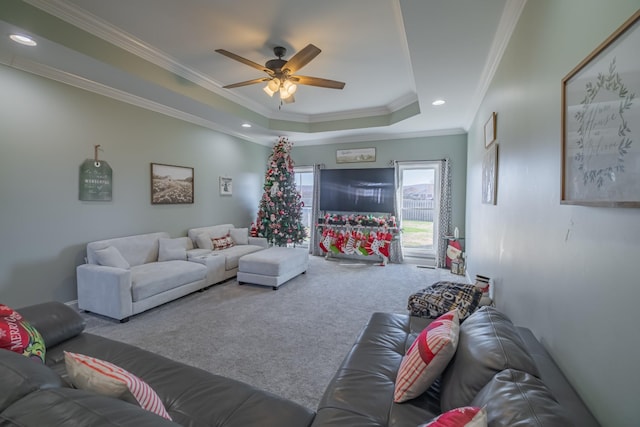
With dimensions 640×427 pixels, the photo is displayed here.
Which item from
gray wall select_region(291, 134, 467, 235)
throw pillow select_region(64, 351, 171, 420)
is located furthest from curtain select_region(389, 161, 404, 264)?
throw pillow select_region(64, 351, 171, 420)

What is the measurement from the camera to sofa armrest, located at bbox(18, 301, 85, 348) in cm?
163

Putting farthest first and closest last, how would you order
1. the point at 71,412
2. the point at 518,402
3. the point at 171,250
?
the point at 171,250 → the point at 518,402 → the point at 71,412

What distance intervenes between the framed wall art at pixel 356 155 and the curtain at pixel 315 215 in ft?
1.63

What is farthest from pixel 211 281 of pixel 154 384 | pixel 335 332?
pixel 154 384

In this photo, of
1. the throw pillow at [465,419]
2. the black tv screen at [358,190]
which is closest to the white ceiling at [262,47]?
the black tv screen at [358,190]

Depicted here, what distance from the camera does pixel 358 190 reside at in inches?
247

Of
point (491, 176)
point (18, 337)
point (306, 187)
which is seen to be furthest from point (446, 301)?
point (306, 187)

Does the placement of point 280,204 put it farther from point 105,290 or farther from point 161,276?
point 105,290

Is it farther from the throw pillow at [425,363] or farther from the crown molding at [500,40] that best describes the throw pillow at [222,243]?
the crown molding at [500,40]

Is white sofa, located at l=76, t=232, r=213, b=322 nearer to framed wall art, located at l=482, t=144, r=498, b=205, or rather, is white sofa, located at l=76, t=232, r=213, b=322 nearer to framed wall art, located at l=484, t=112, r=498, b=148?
framed wall art, located at l=482, t=144, r=498, b=205

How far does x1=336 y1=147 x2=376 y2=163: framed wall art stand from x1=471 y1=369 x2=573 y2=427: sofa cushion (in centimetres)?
563

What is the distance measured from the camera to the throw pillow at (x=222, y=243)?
489 cm

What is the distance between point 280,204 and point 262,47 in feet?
10.7

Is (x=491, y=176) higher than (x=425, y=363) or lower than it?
higher
